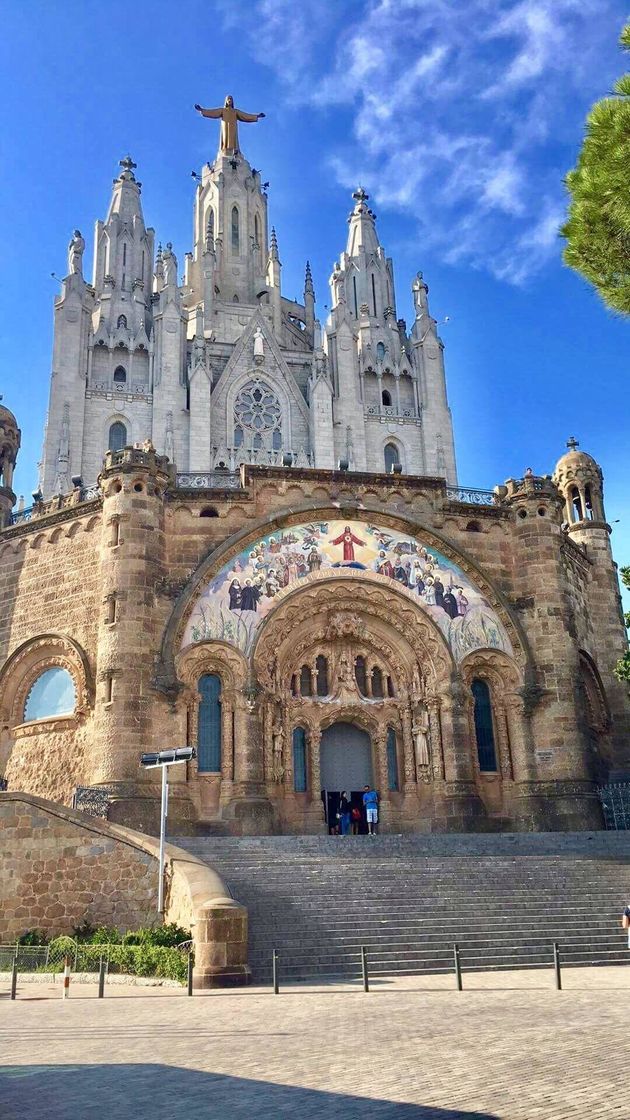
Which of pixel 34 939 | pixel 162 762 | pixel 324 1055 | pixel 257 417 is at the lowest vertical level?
pixel 324 1055

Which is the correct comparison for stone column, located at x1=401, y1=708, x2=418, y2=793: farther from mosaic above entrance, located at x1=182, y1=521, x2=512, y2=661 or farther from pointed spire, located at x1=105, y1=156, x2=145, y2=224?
pointed spire, located at x1=105, y1=156, x2=145, y2=224

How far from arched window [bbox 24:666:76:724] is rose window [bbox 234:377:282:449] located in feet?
85.5

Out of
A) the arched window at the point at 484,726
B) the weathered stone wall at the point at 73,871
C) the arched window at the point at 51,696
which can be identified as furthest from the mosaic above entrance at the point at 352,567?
the weathered stone wall at the point at 73,871

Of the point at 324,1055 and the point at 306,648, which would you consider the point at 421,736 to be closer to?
the point at 306,648

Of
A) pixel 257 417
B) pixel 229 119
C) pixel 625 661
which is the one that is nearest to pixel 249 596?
pixel 625 661

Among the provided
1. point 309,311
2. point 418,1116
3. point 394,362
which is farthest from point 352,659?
point 309,311

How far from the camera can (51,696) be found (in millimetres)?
24766

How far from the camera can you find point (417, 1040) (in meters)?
8.72

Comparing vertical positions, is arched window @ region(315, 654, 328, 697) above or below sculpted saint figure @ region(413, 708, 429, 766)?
above

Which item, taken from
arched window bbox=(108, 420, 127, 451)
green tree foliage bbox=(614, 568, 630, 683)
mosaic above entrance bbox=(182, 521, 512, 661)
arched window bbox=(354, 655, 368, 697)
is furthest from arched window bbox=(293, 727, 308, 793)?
arched window bbox=(108, 420, 127, 451)

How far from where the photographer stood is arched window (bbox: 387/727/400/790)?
82.1ft

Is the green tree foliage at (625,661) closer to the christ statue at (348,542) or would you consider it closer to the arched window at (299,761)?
the christ statue at (348,542)

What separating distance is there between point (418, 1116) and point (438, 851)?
1343 cm

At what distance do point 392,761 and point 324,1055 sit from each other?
17.3m
